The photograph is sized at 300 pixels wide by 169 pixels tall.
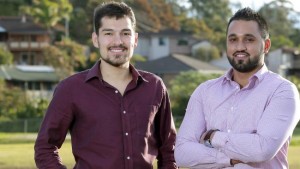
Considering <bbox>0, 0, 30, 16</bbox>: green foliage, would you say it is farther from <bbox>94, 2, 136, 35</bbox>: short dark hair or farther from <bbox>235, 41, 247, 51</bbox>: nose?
<bbox>235, 41, 247, 51</bbox>: nose

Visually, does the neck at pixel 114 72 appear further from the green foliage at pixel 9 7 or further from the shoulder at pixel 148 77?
the green foliage at pixel 9 7

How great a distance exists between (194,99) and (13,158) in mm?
15301

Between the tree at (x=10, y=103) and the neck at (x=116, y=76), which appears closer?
the neck at (x=116, y=76)

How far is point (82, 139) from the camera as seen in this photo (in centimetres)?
518

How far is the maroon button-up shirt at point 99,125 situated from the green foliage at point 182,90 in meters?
43.8

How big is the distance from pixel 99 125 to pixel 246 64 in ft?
3.35

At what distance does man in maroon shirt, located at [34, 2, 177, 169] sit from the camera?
514 cm

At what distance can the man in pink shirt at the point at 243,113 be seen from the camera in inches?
187

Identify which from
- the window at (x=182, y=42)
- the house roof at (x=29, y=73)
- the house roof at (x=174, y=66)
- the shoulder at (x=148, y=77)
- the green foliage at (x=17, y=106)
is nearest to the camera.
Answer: the shoulder at (x=148, y=77)

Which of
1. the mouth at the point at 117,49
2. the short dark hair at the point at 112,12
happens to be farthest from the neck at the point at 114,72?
the short dark hair at the point at 112,12

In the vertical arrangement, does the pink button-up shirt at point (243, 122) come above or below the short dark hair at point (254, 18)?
below

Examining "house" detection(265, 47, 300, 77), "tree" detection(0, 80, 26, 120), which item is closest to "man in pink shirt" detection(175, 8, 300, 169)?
"tree" detection(0, 80, 26, 120)

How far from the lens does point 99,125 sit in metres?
5.15

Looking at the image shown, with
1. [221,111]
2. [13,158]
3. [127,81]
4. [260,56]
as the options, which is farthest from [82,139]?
[13,158]
